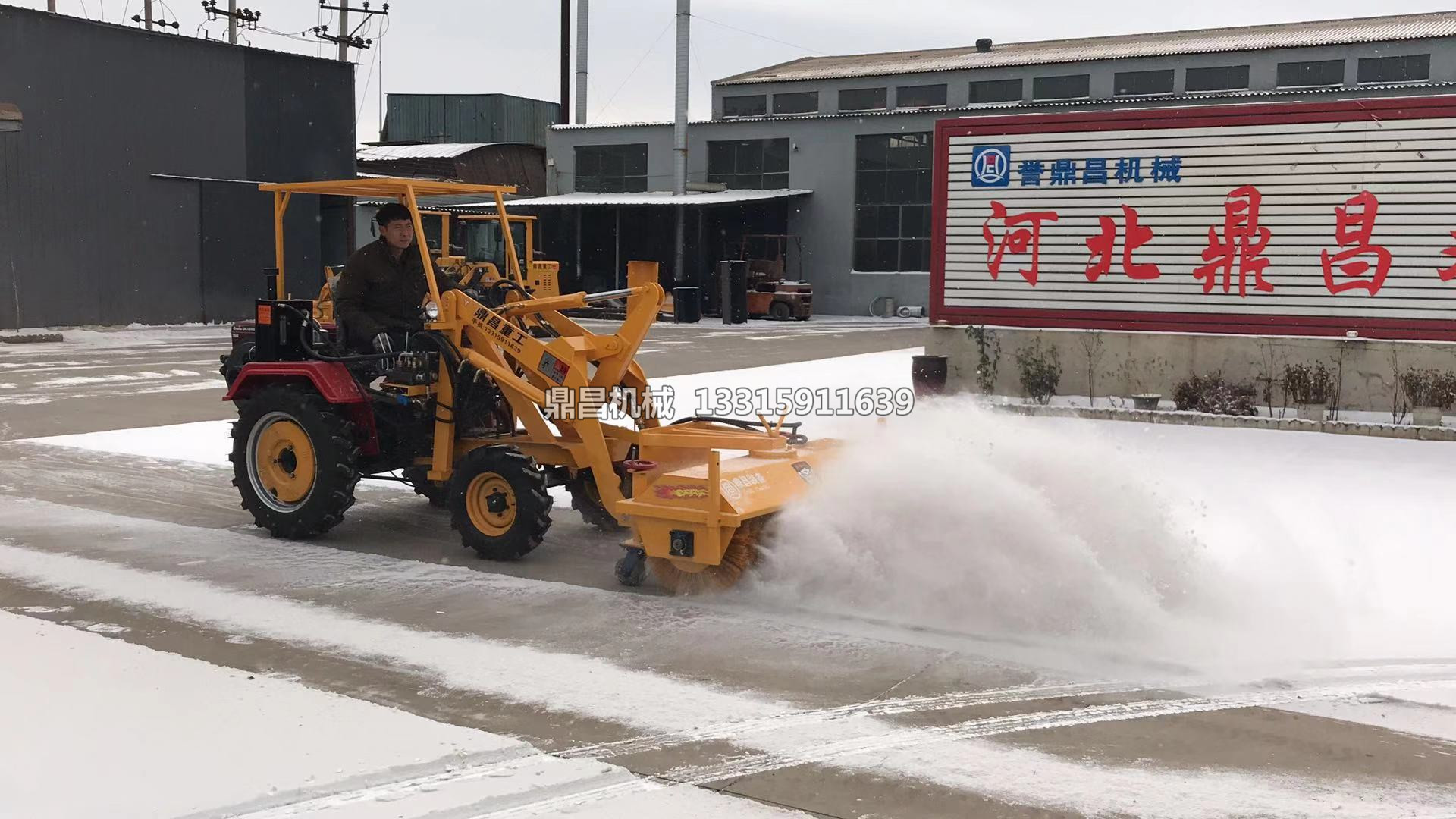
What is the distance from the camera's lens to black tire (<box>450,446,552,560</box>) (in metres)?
7.18

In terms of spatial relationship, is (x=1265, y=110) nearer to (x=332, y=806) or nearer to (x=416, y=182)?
(x=416, y=182)

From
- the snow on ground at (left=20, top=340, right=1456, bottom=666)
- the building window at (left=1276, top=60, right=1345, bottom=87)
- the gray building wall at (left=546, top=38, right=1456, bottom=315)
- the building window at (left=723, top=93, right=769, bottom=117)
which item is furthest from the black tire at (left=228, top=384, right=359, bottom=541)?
the building window at (left=723, top=93, right=769, bottom=117)

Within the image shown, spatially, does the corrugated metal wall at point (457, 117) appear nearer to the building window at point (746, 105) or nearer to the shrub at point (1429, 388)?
the building window at point (746, 105)

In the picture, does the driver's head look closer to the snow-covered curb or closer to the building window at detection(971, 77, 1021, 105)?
the snow-covered curb

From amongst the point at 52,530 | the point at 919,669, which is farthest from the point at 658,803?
the point at 52,530

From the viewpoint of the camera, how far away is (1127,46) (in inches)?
1687

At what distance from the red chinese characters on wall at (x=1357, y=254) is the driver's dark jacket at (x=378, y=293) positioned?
9343 mm

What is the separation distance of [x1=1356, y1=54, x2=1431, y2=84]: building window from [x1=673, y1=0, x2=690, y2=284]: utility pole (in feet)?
65.3

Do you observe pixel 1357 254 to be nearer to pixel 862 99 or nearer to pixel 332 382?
pixel 332 382

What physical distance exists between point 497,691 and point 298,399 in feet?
11.6

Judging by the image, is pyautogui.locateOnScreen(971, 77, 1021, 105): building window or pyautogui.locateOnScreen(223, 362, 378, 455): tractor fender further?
pyautogui.locateOnScreen(971, 77, 1021, 105): building window

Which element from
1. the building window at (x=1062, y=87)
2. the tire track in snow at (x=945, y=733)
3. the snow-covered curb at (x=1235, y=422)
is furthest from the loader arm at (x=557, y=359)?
the building window at (x=1062, y=87)

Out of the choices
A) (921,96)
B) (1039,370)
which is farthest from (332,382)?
(921,96)

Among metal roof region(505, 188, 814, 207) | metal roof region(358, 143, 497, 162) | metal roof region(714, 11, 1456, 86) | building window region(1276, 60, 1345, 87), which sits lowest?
metal roof region(505, 188, 814, 207)
